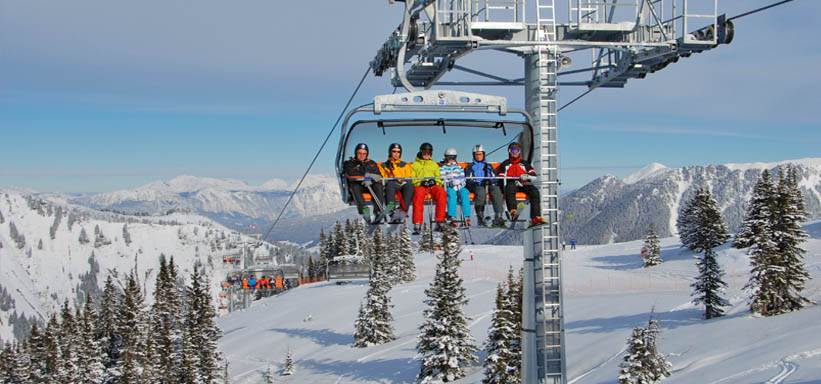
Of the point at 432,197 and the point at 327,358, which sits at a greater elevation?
the point at 432,197

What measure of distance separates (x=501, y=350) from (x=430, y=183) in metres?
21.2

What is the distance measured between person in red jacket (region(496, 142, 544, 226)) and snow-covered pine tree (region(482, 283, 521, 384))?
20.9 meters

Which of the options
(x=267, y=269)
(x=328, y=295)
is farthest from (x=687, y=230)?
(x=267, y=269)

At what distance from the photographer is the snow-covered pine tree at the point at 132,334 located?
164ft

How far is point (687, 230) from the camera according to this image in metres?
79.5

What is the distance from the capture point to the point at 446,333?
4072cm

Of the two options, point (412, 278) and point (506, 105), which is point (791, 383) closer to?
point (506, 105)

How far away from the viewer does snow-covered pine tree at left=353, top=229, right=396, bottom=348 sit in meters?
56.0

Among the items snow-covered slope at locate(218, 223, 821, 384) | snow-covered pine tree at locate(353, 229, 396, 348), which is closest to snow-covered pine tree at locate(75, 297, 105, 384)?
snow-covered slope at locate(218, 223, 821, 384)

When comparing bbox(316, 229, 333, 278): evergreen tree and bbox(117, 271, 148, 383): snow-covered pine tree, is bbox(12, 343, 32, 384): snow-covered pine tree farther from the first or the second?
bbox(316, 229, 333, 278): evergreen tree

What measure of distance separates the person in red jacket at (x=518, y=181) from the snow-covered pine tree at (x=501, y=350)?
2091 centimetres

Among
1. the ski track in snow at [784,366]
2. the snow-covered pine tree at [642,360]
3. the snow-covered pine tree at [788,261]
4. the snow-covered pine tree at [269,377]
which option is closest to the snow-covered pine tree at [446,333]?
the snow-covered pine tree at [269,377]

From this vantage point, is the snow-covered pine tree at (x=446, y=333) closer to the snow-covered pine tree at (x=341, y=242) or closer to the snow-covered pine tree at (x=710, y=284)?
the snow-covered pine tree at (x=710, y=284)

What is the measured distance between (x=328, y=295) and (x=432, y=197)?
72999 mm
